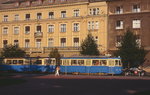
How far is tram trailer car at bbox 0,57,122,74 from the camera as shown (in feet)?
156

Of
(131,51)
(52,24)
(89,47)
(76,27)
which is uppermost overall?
(52,24)

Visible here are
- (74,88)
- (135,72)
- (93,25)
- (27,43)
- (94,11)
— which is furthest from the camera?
(27,43)

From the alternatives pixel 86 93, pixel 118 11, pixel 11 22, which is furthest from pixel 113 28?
pixel 86 93

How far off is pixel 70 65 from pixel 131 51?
37.6 feet

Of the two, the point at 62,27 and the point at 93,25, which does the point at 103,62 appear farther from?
the point at 62,27

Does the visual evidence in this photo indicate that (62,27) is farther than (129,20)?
Yes

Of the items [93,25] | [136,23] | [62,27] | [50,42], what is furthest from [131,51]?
[50,42]

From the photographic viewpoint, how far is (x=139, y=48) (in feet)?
182

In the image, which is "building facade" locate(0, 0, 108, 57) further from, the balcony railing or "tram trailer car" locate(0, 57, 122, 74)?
"tram trailer car" locate(0, 57, 122, 74)

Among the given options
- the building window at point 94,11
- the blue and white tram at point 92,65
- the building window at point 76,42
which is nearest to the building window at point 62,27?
the building window at point 76,42

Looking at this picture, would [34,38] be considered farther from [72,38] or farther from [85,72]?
[85,72]

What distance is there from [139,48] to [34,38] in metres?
24.4

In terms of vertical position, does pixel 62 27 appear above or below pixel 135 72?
above

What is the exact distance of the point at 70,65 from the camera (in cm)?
5041
